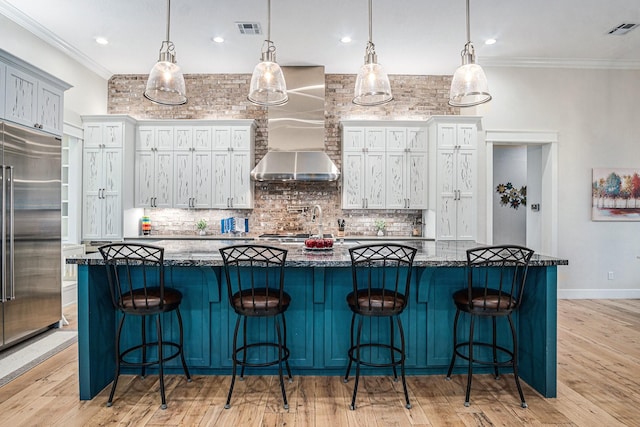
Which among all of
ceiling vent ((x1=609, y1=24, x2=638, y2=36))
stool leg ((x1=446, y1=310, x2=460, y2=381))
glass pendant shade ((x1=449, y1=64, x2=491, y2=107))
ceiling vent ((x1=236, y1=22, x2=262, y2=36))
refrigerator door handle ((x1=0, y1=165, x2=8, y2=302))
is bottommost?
stool leg ((x1=446, y1=310, x2=460, y2=381))

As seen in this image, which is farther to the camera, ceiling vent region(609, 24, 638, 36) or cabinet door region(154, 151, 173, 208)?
cabinet door region(154, 151, 173, 208)

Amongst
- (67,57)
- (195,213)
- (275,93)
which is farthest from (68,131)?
(275,93)

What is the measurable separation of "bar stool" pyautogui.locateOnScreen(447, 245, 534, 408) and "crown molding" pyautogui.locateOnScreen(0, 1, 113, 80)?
16.7 feet

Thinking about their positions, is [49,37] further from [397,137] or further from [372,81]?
[397,137]

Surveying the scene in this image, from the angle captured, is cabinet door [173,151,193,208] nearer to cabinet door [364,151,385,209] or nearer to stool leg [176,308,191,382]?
cabinet door [364,151,385,209]

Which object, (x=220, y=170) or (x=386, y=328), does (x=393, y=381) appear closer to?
(x=386, y=328)

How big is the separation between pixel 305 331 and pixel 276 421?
2.20 ft

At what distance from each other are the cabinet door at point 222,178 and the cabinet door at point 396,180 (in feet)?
7.76

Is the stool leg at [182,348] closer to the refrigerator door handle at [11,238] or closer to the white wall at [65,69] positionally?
the refrigerator door handle at [11,238]

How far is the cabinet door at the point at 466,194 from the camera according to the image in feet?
17.4

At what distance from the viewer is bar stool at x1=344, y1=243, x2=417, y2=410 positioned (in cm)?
237

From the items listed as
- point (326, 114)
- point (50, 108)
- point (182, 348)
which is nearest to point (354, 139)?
point (326, 114)

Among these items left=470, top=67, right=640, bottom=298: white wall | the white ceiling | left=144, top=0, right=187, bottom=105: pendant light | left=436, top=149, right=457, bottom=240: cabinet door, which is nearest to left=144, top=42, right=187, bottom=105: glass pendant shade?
left=144, top=0, right=187, bottom=105: pendant light

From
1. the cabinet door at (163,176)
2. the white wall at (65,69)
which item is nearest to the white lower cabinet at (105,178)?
the white wall at (65,69)
